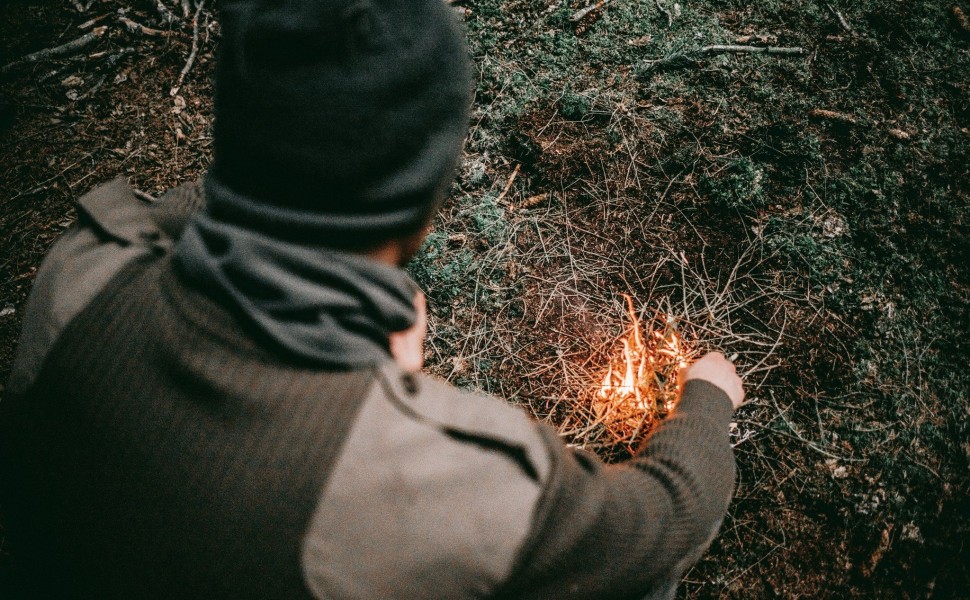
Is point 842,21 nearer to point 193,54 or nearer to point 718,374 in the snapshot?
point 718,374

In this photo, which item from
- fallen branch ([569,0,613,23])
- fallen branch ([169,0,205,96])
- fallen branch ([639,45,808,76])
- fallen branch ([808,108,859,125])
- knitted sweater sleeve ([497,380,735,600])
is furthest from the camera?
fallen branch ([169,0,205,96])

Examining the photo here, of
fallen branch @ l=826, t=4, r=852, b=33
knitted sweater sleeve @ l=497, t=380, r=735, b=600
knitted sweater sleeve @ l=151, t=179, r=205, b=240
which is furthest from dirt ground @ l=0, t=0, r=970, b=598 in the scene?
knitted sweater sleeve @ l=151, t=179, r=205, b=240

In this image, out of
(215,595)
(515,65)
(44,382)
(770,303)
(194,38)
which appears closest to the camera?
(215,595)

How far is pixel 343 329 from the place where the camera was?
964 millimetres

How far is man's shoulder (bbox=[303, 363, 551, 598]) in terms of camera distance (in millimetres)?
876

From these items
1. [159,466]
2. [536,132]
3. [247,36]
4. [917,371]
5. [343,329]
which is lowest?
[917,371]

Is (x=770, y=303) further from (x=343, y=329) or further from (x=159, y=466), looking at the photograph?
(x=159, y=466)

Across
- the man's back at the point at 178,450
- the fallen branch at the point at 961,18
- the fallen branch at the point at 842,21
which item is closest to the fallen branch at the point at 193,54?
the man's back at the point at 178,450

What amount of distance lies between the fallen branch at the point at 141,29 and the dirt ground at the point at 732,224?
23 centimetres

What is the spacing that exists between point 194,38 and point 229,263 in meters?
2.50

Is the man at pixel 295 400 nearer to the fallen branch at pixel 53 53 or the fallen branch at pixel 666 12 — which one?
the fallen branch at pixel 666 12

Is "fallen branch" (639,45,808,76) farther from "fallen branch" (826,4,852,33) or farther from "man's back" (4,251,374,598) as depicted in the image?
"man's back" (4,251,374,598)

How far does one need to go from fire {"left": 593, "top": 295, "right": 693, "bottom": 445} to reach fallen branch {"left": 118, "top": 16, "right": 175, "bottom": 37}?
290 centimetres

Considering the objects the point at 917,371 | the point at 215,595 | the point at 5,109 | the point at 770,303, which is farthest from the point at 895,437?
the point at 5,109
